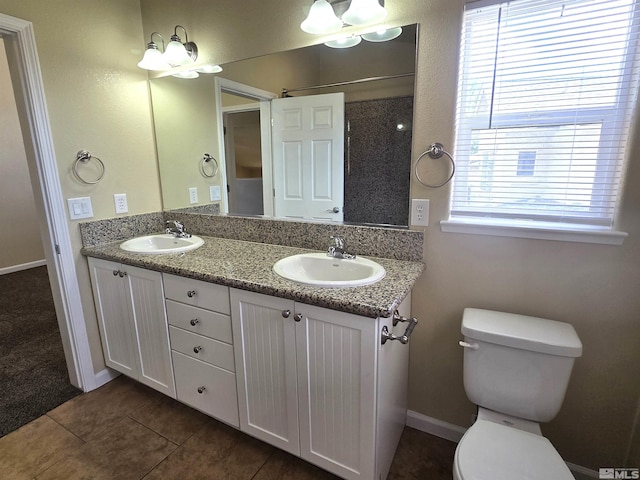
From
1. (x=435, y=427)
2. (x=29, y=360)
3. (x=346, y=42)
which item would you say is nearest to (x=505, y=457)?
(x=435, y=427)

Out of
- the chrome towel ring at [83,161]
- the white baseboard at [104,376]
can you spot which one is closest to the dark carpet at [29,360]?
the white baseboard at [104,376]

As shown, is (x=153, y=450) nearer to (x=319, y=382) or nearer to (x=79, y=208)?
(x=319, y=382)

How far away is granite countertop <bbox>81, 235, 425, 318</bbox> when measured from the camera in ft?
3.78

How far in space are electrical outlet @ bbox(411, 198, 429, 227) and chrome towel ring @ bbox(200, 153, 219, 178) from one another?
4.35 ft

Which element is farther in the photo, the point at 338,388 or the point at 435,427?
the point at 435,427

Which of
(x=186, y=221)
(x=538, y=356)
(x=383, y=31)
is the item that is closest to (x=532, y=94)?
(x=383, y=31)

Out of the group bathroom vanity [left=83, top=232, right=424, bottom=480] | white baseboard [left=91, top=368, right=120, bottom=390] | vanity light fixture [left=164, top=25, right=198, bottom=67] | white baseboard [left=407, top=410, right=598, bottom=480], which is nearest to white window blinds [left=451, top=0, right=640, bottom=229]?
bathroom vanity [left=83, top=232, right=424, bottom=480]

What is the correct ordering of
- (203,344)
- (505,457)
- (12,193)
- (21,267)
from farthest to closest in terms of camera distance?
(21,267)
(12,193)
(203,344)
(505,457)

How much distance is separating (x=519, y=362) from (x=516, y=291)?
0.30 meters

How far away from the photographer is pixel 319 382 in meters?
1.29

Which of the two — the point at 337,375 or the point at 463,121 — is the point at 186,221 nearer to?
the point at 337,375

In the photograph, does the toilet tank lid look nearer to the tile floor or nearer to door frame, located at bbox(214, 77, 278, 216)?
the tile floor

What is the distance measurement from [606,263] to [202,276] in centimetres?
160

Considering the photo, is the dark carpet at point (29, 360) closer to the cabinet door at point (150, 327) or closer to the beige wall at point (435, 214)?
the beige wall at point (435, 214)
